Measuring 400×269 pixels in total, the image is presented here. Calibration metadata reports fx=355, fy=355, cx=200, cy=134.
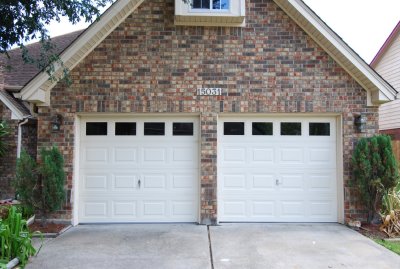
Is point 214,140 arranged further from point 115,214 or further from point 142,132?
point 115,214

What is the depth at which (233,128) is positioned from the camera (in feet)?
28.6

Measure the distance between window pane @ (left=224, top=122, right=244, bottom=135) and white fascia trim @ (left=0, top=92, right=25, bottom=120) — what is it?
559cm

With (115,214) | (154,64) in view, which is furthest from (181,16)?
(115,214)

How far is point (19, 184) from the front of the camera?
763 cm

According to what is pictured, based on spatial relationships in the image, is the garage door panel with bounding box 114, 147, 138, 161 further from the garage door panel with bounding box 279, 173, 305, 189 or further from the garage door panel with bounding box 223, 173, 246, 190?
the garage door panel with bounding box 279, 173, 305, 189

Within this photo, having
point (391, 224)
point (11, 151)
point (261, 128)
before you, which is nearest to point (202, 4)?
point (261, 128)

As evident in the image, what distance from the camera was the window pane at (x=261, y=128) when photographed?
8.72 m

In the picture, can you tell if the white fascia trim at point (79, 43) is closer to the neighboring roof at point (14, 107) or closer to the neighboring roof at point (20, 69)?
the neighboring roof at point (14, 107)

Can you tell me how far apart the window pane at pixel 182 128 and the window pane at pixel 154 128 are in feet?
0.92

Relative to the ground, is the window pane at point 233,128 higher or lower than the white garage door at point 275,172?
higher

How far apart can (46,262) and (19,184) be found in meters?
2.57

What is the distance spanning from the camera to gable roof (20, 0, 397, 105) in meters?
8.04

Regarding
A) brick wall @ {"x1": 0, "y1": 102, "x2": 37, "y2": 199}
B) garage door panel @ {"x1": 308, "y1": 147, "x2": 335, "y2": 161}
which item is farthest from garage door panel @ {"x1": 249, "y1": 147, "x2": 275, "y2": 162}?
brick wall @ {"x1": 0, "y1": 102, "x2": 37, "y2": 199}

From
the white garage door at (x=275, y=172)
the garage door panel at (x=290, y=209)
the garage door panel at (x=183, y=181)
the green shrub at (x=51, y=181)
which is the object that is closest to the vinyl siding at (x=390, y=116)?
the white garage door at (x=275, y=172)
